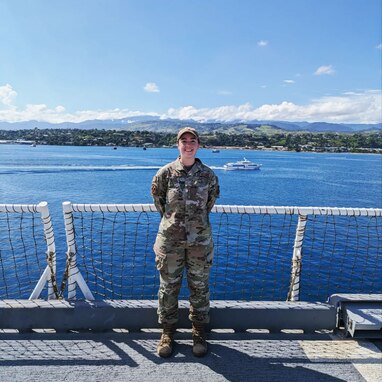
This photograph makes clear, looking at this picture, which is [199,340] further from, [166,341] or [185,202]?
[185,202]

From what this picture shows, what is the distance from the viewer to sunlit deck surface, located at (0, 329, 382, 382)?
2.59 meters

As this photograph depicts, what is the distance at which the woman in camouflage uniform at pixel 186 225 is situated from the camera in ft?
9.18

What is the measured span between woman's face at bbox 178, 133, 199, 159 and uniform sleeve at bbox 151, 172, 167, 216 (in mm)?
271

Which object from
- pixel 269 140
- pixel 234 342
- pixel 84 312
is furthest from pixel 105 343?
pixel 269 140

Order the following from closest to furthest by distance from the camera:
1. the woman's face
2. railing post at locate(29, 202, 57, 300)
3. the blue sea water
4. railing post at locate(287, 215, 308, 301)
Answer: the woman's face, railing post at locate(29, 202, 57, 300), railing post at locate(287, 215, 308, 301), the blue sea water

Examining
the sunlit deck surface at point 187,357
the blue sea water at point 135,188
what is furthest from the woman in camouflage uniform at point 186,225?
the blue sea water at point 135,188

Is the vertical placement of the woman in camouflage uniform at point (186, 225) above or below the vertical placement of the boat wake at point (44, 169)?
above

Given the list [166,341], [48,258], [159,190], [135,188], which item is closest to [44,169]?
[135,188]

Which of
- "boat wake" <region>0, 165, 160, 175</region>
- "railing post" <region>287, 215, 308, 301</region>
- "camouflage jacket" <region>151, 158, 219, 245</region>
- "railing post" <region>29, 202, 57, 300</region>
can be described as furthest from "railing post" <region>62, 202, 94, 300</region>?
"boat wake" <region>0, 165, 160, 175</region>

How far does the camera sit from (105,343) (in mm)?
2965

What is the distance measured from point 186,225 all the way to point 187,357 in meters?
1.08

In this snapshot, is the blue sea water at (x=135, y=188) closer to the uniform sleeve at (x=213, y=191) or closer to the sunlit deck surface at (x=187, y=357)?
the sunlit deck surface at (x=187, y=357)

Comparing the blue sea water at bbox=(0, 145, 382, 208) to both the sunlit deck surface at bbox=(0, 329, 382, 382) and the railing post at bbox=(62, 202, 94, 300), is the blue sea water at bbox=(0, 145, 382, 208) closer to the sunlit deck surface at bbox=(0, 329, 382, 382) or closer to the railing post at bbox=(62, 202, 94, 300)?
the railing post at bbox=(62, 202, 94, 300)

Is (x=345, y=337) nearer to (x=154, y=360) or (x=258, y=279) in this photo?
(x=154, y=360)
